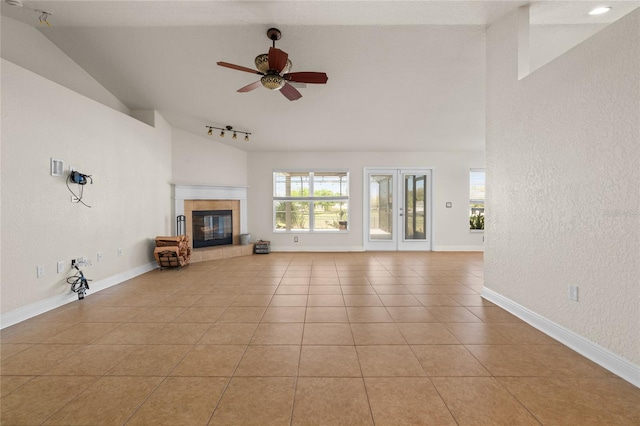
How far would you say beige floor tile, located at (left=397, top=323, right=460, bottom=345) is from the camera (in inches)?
86.7

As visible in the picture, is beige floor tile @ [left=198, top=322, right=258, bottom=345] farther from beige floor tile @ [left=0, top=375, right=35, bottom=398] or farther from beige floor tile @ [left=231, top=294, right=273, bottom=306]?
beige floor tile @ [left=0, top=375, right=35, bottom=398]

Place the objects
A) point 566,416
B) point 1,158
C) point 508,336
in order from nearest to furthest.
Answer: point 566,416 < point 508,336 < point 1,158

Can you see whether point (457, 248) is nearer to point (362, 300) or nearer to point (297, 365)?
point (362, 300)

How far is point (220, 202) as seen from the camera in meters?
6.23

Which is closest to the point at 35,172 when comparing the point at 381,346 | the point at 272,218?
the point at 381,346

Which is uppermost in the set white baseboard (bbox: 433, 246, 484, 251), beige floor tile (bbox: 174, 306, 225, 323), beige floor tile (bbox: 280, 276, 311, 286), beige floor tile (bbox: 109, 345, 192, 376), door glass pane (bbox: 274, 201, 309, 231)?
door glass pane (bbox: 274, 201, 309, 231)

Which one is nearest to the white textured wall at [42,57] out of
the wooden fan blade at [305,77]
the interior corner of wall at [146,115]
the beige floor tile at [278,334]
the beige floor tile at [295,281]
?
the interior corner of wall at [146,115]

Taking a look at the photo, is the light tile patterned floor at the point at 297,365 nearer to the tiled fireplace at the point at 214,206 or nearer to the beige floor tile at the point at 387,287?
the beige floor tile at the point at 387,287

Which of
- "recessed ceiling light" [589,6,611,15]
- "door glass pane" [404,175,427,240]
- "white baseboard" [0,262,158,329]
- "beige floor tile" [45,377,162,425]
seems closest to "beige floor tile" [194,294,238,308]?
"beige floor tile" [45,377,162,425]

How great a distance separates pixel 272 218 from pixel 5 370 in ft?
16.7

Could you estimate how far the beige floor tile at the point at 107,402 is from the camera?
1413 millimetres

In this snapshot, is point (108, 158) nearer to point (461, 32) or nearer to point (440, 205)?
point (461, 32)

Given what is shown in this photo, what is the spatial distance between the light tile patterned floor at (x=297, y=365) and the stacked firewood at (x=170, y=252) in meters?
1.22

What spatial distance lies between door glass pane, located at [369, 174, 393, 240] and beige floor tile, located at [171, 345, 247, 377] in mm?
5208
